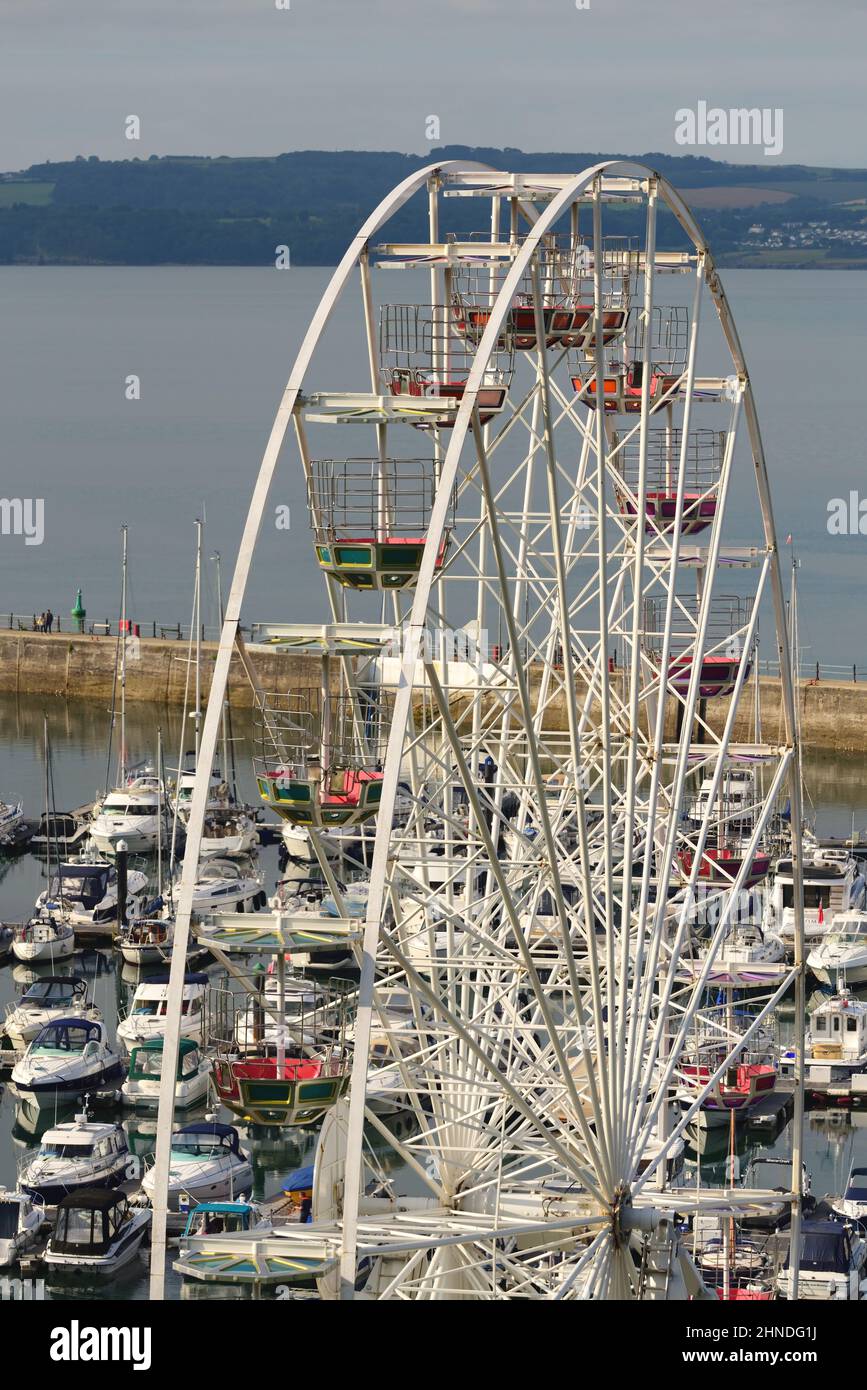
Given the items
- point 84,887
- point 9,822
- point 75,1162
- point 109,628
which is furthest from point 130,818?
point 109,628

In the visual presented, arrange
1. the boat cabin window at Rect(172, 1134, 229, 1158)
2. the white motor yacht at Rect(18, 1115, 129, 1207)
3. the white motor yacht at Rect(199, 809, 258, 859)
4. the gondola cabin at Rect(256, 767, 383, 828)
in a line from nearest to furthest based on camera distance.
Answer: the gondola cabin at Rect(256, 767, 383, 828) < the white motor yacht at Rect(18, 1115, 129, 1207) < the boat cabin window at Rect(172, 1134, 229, 1158) < the white motor yacht at Rect(199, 809, 258, 859)

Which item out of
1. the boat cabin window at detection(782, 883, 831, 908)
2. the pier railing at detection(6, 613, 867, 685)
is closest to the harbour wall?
the pier railing at detection(6, 613, 867, 685)

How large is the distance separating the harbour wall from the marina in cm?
1033

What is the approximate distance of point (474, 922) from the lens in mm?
29453

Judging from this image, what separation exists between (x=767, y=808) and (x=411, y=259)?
740cm

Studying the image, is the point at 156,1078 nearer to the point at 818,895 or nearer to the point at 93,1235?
the point at 93,1235

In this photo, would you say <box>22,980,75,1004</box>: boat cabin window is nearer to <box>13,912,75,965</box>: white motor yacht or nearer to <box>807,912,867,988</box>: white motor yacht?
<box>13,912,75,965</box>: white motor yacht

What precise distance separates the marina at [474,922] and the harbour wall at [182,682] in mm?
10330

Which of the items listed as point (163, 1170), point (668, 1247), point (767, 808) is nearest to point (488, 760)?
point (767, 808)

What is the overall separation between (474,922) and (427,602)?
8.00 meters

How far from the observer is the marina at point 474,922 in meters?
22.6

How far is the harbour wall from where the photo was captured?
7525 centimetres

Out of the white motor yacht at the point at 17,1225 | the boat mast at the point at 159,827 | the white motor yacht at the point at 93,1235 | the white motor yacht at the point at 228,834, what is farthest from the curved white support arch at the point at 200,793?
the white motor yacht at the point at 228,834

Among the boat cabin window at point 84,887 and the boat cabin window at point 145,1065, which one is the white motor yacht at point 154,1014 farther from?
the boat cabin window at point 84,887
